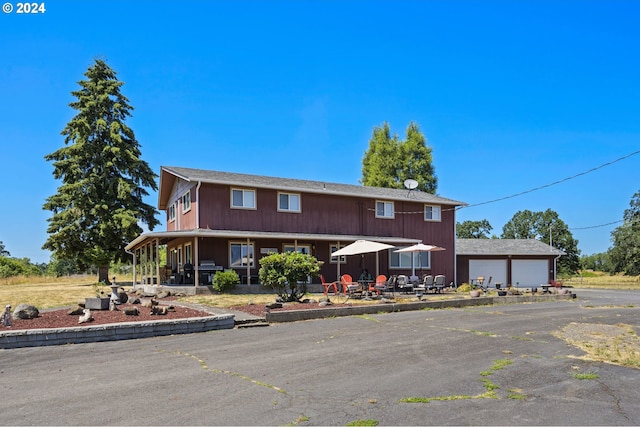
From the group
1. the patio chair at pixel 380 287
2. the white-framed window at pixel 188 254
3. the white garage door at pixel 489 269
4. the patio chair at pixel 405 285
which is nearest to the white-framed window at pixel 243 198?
the white-framed window at pixel 188 254

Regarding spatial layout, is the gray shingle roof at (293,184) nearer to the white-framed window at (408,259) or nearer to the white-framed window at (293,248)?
the white-framed window at (293,248)

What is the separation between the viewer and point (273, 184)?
25375 millimetres

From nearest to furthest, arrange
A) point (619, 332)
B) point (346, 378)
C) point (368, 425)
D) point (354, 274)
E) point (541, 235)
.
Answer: point (368, 425) → point (346, 378) → point (619, 332) → point (354, 274) → point (541, 235)

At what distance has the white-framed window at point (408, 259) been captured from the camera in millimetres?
29156

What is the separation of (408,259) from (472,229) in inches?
2172

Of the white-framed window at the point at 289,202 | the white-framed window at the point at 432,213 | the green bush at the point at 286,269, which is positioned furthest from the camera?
the white-framed window at the point at 432,213

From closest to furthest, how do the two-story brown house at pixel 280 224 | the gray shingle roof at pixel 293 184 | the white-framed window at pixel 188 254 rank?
the two-story brown house at pixel 280 224, the gray shingle roof at pixel 293 184, the white-framed window at pixel 188 254

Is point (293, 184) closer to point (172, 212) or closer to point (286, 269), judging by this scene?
point (172, 212)

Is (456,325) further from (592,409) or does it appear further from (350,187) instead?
(350,187)

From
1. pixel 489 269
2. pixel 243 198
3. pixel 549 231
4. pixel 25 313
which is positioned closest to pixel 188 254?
pixel 243 198

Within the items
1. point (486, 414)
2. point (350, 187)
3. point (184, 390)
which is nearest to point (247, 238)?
point (350, 187)

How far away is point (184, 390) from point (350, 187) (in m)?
24.7

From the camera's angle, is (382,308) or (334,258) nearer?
(382,308)

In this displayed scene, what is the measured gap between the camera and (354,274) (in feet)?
90.7
